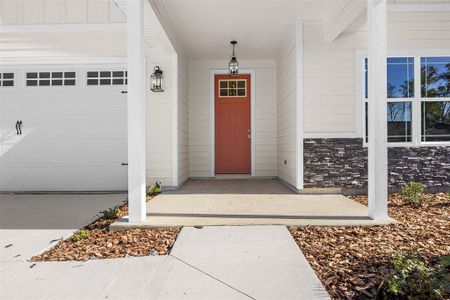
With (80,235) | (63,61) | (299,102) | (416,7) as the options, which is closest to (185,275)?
(80,235)

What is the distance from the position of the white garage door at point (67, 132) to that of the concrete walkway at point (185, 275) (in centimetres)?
330

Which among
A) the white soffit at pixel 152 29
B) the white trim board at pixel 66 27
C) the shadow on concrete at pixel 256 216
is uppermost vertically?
the white trim board at pixel 66 27

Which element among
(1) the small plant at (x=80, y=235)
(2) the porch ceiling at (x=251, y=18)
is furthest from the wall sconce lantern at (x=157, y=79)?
(1) the small plant at (x=80, y=235)

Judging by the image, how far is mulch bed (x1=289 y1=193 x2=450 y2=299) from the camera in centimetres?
191

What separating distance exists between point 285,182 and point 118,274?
14.1ft

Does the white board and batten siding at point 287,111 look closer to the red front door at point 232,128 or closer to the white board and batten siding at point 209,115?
the white board and batten siding at point 209,115

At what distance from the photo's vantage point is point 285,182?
5.93 m

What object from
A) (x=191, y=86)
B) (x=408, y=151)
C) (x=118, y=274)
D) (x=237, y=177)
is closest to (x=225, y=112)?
(x=191, y=86)

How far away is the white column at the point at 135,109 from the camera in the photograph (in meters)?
3.07

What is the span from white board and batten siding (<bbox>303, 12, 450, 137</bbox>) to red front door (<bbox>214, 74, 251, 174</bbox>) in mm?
2372

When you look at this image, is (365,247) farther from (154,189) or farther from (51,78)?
(51,78)

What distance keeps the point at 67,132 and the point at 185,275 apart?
443 cm

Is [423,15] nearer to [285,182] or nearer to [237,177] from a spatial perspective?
[285,182]

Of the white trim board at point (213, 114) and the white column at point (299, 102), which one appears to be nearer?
the white column at point (299, 102)
